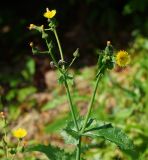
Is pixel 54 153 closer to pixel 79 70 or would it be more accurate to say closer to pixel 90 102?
pixel 90 102

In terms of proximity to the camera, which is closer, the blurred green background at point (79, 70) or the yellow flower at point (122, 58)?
the yellow flower at point (122, 58)

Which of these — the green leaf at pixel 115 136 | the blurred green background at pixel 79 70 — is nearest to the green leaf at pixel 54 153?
the green leaf at pixel 115 136

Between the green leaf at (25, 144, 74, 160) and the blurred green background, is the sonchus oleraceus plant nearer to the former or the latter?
the green leaf at (25, 144, 74, 160)

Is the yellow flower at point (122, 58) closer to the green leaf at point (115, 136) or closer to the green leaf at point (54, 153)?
the green leaf at point (115, 136)

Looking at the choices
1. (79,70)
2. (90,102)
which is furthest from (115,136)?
(79,70)

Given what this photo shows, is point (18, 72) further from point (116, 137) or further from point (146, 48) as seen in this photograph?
point (116, 137)

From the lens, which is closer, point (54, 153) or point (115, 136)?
point (115, 136)
